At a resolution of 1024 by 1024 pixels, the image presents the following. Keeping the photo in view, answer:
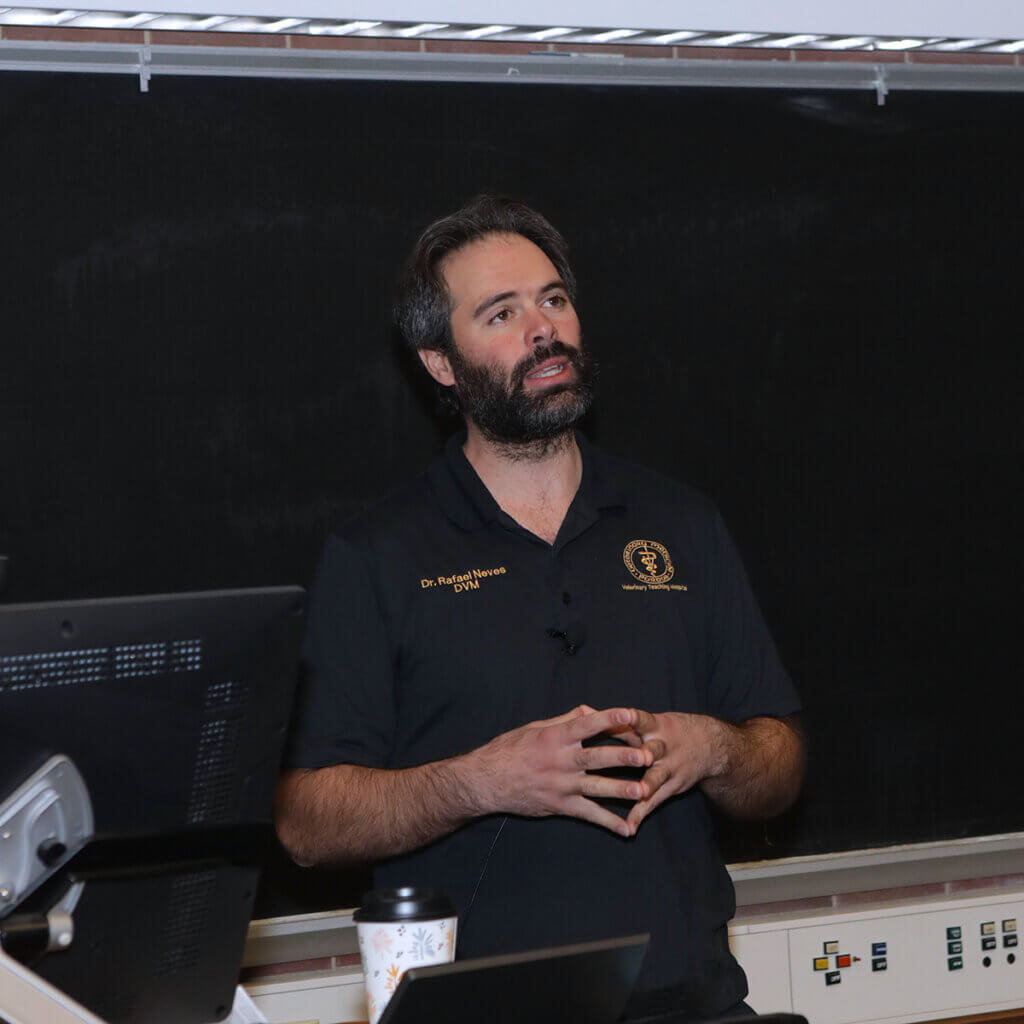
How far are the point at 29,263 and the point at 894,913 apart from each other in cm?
207

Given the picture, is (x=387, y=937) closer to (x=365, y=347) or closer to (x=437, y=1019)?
(x=437, y=1019)

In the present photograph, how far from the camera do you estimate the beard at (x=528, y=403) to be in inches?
88.7

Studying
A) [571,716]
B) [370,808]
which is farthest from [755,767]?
[370,808]

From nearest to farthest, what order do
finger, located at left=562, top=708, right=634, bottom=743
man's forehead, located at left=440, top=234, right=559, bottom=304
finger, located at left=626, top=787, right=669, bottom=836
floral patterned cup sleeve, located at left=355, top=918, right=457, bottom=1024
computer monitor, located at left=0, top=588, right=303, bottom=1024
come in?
computer monitor, located at left=0, top=588, right=303, bottom=1024, floral patterned cup sleeve, located at left=355, top=918, right=457, bottom=1024, finger, located at left=562, top=708, right=634, bottom=743, finger, located at left=626, top=787, right=669, bottom=836, man's forehead, located at left=440, top=234, right=559, bottom=304

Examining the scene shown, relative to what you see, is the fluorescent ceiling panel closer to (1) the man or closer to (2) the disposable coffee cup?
(1) the man

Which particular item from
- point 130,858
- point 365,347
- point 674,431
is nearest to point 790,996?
point 674,431

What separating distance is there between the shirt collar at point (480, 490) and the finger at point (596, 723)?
51cm

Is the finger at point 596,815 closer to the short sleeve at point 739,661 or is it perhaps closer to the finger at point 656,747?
the finger at point 656,747

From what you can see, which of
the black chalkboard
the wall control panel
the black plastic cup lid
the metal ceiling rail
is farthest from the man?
the wall control panel

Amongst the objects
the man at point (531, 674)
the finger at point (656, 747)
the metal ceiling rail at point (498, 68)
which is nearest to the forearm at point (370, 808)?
the man at point (531, 674)

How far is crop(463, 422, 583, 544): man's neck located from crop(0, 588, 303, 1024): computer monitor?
1.08m

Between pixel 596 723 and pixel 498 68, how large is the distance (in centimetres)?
141

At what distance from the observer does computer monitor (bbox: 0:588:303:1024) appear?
3.72 ft

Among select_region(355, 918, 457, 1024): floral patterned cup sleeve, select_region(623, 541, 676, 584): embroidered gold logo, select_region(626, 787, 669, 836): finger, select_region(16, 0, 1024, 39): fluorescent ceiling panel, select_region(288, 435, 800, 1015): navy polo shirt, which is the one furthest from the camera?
select_region(16, 0, 1024, 39): fluorescent ceiling panel
